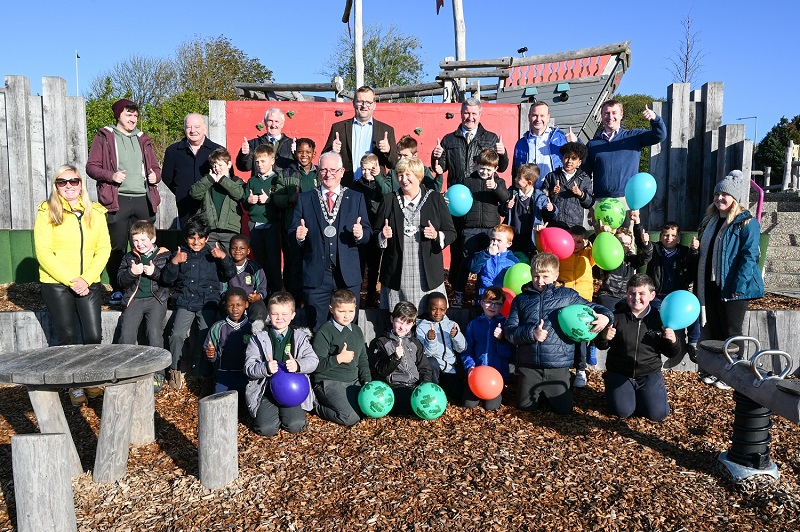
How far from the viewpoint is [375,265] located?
6988mm

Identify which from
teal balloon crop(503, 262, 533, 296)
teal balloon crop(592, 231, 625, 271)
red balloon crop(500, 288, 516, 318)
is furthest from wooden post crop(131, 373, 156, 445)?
teal balloon crop(592, 231, 625, 271)

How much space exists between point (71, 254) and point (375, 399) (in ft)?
9.75

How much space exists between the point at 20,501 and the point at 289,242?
136 inches

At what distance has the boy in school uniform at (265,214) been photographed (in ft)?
22.3

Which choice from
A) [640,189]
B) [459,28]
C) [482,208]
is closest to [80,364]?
[482,208]

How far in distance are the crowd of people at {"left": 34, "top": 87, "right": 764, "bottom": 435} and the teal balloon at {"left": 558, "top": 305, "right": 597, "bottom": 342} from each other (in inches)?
2.9

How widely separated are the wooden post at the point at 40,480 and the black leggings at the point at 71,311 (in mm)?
2651

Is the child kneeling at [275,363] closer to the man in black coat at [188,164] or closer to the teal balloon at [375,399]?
the teal balloon at [375,399]

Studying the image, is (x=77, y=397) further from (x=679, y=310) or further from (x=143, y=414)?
(x=679, y=310)

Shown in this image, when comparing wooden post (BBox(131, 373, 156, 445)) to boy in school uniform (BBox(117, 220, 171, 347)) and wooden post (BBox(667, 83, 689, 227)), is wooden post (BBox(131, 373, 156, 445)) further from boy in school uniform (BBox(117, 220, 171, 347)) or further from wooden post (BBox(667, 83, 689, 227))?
wooden post (BBox(667, 83, 689, 227))

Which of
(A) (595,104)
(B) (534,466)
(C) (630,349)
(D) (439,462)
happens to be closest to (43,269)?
(D) (439,462)

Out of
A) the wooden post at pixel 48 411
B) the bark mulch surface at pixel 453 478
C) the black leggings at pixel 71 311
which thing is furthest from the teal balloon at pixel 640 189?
the wooden post at pixel 48 411

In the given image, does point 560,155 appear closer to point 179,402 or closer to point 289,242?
point 289,242

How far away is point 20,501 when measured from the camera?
3.66 m
